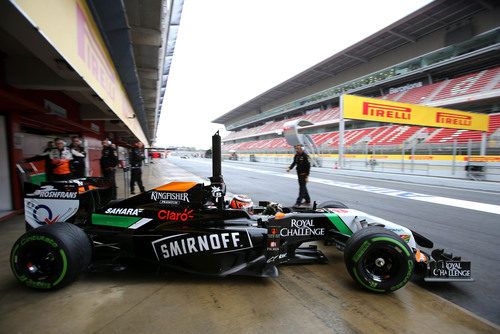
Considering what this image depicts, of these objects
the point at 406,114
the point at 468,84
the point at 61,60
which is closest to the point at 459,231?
the point at 61,60

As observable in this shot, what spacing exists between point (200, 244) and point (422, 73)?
31418mm

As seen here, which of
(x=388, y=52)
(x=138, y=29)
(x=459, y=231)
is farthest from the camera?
(x=388, y=52)

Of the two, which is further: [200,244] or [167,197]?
[167,197]

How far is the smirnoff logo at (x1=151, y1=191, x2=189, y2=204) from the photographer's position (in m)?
2.77

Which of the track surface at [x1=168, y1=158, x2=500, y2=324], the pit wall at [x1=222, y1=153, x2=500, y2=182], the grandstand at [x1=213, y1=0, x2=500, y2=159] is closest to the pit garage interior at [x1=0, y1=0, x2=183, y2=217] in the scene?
the track surface at [x1=168, y1=158, x2=500, y2=324]

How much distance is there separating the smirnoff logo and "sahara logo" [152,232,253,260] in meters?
0.46

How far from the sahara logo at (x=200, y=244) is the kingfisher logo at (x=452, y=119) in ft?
61.2

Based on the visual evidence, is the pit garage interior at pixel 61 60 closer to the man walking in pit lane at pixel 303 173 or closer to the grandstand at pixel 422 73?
the man walking in pit lane at pixel 303 173

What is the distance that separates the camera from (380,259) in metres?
2.33

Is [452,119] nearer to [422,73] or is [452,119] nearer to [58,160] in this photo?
[422,73]

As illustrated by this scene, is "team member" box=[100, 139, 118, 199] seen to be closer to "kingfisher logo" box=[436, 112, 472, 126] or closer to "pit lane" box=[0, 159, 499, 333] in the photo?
"pit lane" box=[0, 159, 499, 333]

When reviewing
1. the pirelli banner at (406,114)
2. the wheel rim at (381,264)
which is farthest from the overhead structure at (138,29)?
the pirelli banner at (406,114)

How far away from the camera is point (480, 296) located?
7.48 feet

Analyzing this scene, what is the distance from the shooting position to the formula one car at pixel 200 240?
2238 mm
